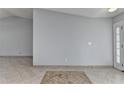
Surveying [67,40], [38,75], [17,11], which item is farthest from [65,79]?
[17,11]

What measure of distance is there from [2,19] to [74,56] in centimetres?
719

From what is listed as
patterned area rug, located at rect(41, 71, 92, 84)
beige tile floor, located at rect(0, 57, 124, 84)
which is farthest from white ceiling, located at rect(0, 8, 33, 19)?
patterned area rug, located at rect(41, 71, 92, 84)

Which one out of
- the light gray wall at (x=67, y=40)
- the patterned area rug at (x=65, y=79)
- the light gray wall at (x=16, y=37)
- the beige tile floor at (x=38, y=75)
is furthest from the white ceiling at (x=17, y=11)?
the patterned area rug at (x=65, y=79)

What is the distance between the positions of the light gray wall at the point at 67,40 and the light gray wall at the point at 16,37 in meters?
4.25

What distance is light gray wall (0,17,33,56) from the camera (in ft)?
33.3

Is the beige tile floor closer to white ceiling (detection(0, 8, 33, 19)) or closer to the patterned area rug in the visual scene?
the patterned area rug

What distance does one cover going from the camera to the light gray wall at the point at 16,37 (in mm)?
10164

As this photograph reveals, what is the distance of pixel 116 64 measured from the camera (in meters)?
5.83

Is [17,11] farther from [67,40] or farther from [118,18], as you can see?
[118,18]

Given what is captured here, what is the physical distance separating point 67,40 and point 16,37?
18.6 feet

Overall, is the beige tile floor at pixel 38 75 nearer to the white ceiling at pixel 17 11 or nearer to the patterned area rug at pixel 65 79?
the patterned area rug at pixel 65 79

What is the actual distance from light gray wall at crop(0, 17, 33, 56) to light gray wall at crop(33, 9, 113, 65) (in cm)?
425

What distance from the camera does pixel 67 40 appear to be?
6289mm
